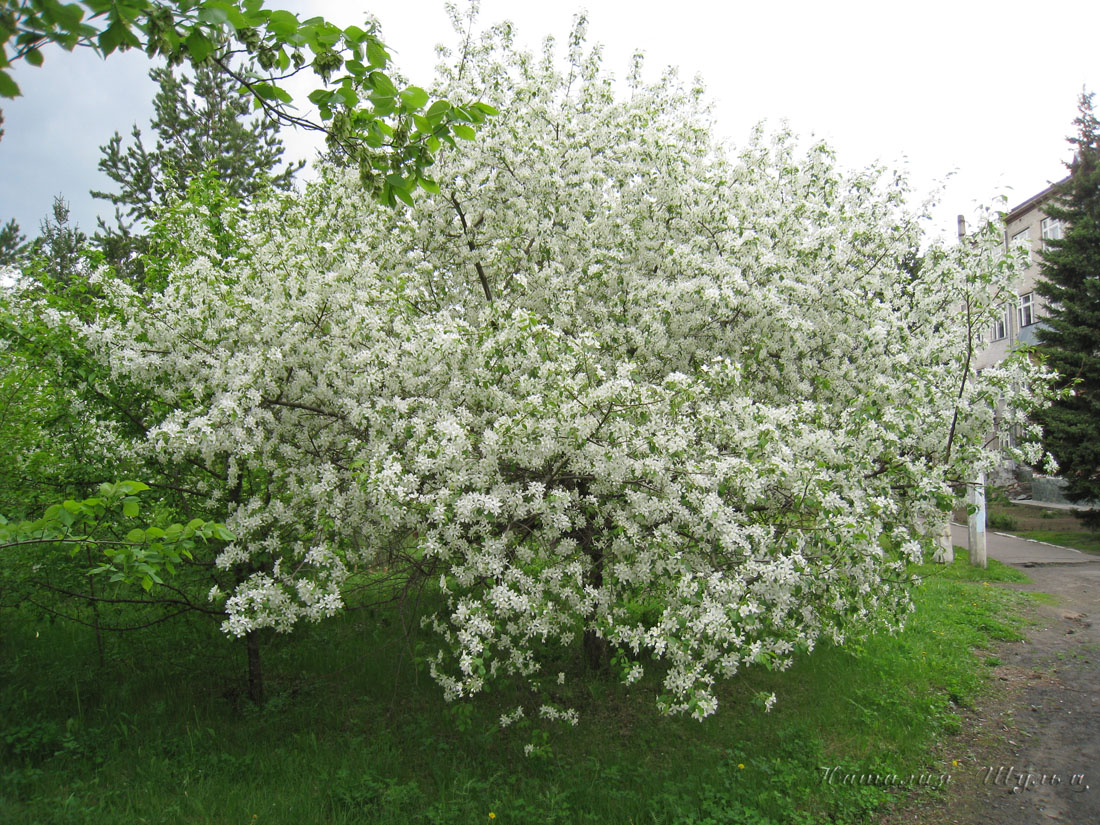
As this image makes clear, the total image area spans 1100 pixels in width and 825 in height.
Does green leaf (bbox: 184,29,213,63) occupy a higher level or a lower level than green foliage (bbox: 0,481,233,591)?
higher

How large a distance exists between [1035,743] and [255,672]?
8393 mm

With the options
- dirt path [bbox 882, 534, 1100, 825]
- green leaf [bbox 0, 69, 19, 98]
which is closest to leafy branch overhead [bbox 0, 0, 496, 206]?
green leaf [bbox 0, 69, 19, 98]

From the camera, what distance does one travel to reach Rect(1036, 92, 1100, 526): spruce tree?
1883 cm

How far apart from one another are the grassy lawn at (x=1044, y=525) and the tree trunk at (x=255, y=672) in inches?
783

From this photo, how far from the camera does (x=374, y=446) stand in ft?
18.5

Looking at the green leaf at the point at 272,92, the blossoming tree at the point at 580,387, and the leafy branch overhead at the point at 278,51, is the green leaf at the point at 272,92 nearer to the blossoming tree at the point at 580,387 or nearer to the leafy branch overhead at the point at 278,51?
the leafy branch overhead at the point at 278,51

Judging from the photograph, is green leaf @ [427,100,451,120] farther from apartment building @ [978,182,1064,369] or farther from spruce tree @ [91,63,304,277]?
apartment building @ [978,182,1064,369]

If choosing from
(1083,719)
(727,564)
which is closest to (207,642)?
(727,564)

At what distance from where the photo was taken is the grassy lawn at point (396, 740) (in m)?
5.54

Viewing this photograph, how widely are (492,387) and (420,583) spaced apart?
2069 mm

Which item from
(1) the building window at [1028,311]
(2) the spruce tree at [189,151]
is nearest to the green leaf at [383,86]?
(2) the spruce tree at [189,151]

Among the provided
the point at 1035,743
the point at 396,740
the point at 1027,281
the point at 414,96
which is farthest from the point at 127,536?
the point at 1027,281

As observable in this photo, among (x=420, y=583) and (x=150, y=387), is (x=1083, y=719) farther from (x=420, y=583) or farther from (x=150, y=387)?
(x=150, y=387)

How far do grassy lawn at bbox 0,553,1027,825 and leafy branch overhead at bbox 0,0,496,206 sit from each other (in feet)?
14.9
